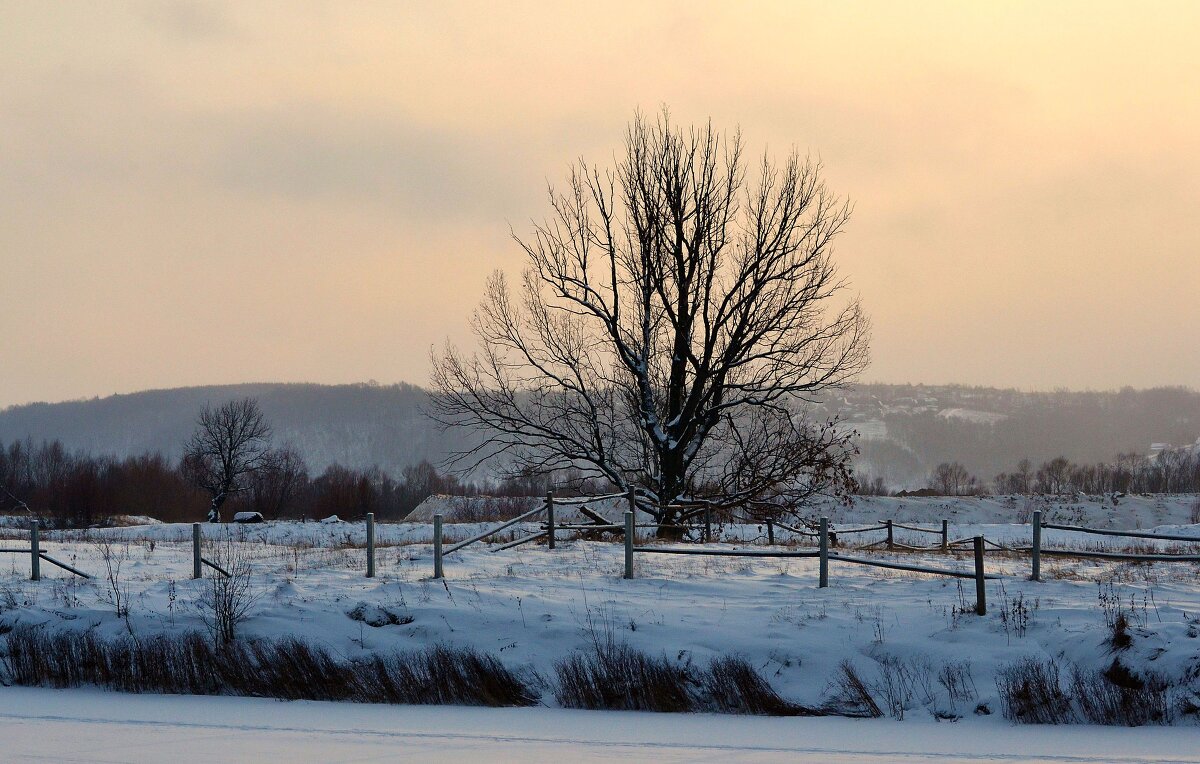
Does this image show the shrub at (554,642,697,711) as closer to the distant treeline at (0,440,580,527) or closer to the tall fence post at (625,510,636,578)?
the tall fence post at (625,510,636,578)

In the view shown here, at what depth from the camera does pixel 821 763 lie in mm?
9586

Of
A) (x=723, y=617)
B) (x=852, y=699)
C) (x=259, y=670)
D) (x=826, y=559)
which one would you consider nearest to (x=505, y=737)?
(x=852, y=699)

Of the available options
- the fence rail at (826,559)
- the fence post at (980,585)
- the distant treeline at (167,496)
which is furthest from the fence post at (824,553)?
the distant treeline at (167,496)

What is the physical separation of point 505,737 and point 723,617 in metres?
4.22

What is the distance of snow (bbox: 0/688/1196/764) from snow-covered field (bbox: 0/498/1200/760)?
11 cm

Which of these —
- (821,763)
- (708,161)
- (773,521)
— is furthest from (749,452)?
(821,763)

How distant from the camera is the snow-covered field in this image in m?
11.8

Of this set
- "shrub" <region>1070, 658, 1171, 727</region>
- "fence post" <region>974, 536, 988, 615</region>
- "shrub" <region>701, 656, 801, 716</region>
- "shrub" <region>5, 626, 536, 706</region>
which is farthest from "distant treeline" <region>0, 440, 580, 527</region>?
"shrub" <region>1070, 658, 1171, 727</region>

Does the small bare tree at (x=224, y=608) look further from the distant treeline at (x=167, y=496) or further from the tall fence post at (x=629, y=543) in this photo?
the distant treeline at (x=167, y=496)

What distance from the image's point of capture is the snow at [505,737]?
984cm

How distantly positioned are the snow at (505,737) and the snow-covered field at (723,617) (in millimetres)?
105

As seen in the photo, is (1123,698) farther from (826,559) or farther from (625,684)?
(826,559)

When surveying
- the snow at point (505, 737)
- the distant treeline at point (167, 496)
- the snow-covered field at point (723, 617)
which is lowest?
the distant treeline at point (167, 496)

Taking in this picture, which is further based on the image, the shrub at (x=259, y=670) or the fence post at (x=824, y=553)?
the fence post at (x=824, y=553)
